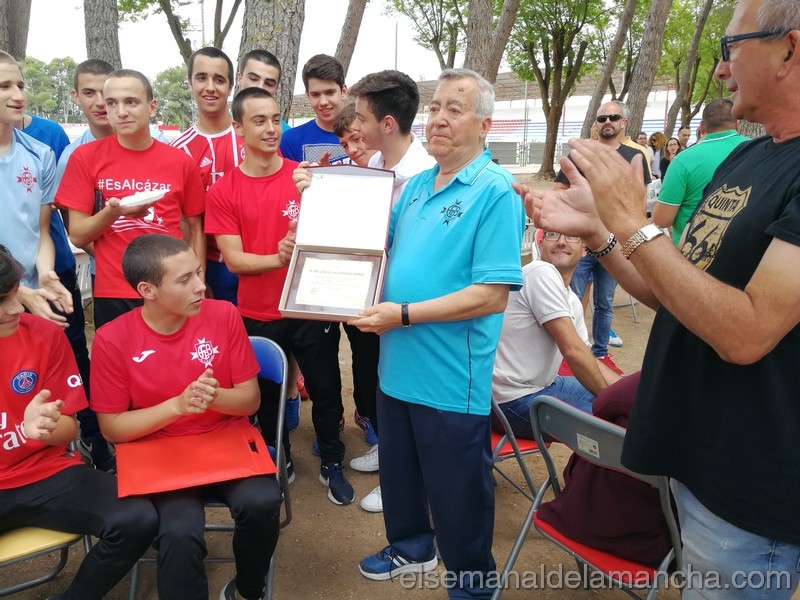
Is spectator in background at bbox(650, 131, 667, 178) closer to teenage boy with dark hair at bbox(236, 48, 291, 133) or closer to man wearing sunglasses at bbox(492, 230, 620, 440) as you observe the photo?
teenage boy with dark hair at bbox(236, 48, 291, 133)

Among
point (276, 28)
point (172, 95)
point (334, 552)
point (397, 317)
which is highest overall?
point (172, 95)

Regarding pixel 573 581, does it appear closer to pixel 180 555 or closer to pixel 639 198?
pixel 180 555

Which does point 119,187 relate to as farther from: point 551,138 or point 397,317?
point 551,138

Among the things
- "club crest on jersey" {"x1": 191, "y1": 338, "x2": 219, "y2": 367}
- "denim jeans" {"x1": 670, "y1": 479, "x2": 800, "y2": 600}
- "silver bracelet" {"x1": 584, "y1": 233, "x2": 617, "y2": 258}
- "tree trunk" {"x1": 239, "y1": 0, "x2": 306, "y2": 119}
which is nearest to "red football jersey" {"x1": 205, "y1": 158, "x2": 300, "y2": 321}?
"club crest on jersey" {"x1": 191, "y1": 338, "x2": 219, "y2": 367}

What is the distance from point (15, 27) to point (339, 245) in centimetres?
661

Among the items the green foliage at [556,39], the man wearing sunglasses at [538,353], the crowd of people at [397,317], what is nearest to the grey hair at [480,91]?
the crowd of people at [397,317]

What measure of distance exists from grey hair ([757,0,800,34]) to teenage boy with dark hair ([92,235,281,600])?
2.04 m

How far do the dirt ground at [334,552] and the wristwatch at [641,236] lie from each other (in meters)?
1.98

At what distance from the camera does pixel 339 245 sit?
256cm

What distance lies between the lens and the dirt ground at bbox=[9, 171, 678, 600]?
109 inches

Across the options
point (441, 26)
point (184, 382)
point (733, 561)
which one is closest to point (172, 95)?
point (441, 26)

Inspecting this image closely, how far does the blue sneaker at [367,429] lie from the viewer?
13.0ft

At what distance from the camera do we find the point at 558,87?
22844mm

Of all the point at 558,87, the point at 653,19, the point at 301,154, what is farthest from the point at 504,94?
the point at 301,154
